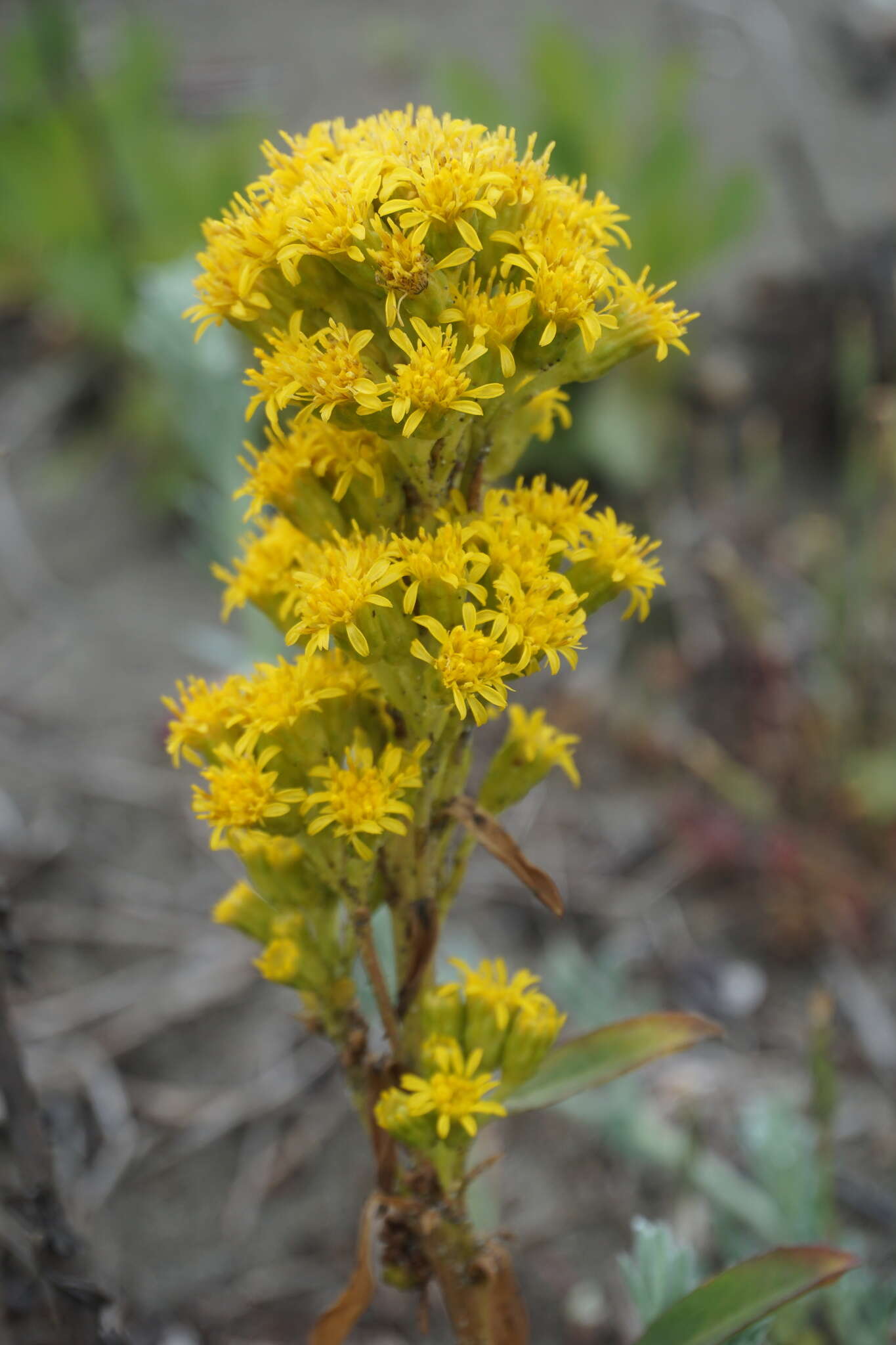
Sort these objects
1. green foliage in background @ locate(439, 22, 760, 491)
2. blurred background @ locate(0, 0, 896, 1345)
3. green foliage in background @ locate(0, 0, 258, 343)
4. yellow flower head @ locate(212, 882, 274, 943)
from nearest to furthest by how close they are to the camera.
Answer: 1. yellow flower head @ locate(212, 882, 274, 943)
2. blurred background @ locate(0, 0, 896, 1345)
3. green foliage in background @ locate(439, 22, 760, 491)
4. green foliage in background @ locate(0, 0, 258, 343)

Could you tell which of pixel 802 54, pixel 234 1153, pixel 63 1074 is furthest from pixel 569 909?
pixel 802 54

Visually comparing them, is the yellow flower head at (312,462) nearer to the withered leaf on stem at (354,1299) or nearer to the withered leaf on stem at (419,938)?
the withered leaf on stem at (419,938)

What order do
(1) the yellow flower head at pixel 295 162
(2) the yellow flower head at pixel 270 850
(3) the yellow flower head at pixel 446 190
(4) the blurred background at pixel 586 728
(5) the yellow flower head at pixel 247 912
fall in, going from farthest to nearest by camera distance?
(4) the blurred background at pixel 586 728, (5) the yellow flower head at pixel 247 912, (2) the yellow flower head at pixel 270 850, (1) the yellow flower head at pixel 295 162, (3) the yellow flower head at pixel 446 190

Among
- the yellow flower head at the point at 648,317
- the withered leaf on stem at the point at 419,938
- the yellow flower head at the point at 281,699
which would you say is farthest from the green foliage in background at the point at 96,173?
the withered leaf on stem at the point at 419,938

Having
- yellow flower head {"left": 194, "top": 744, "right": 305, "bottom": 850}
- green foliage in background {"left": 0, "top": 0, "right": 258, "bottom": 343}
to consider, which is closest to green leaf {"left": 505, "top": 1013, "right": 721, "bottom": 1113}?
yellow flower head {"left": 194, "top": 744, "right": 305, "bottom": 850}

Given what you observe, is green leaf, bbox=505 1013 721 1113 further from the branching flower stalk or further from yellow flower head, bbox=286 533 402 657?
yellow flower head, bbox=286 533 402 657

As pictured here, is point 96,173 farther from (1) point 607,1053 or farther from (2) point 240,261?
(1) point 607,1053
